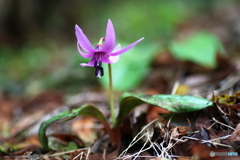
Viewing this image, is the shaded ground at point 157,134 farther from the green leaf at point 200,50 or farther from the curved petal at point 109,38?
the curved petal at point 109,38

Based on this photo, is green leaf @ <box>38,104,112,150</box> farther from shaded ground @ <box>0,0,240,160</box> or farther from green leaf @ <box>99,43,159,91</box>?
green leaf @ <box>99,43,159,91</box>

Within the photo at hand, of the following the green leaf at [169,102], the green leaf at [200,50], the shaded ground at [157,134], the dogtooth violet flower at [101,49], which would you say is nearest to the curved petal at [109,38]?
the dogtooth violet flower at [101,49]

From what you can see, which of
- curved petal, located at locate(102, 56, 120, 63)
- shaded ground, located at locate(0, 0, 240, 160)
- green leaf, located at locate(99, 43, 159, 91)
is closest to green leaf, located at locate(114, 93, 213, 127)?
shaded ground, located at locate(0, 0, 240, 160)

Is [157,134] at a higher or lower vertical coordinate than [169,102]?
lower

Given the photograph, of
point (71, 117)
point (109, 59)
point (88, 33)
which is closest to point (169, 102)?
point (109, 59)

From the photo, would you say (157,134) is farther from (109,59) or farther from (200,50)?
(200,50)
